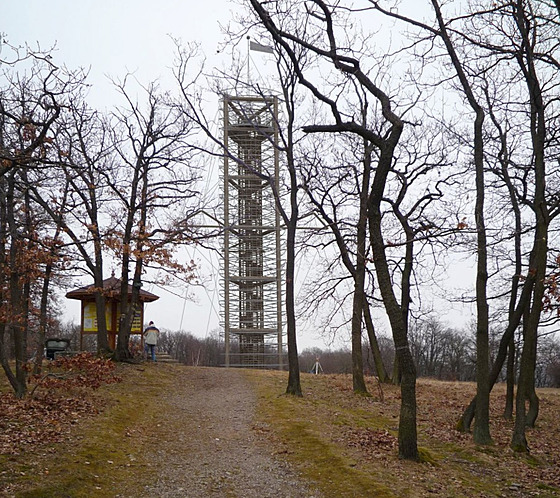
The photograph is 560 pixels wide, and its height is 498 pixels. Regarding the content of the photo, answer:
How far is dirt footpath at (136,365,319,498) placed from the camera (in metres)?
7.26

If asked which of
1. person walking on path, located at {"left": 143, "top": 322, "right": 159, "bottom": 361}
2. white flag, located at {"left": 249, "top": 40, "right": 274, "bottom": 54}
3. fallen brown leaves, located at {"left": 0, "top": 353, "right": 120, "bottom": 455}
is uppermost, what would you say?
white flag, located at {"left": 249, "top": 40, "right": 274, "bottom": 54}

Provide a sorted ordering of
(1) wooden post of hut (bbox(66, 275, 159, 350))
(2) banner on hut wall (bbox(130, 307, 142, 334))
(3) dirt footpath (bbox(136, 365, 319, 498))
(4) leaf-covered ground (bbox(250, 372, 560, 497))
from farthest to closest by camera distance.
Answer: (2) banner on hut wall (bbox(130, 307, 142, 334))
(1) wooden post of hut (bbox(66, 275, 159, 350))
(4) leaf-covered ground (bbox(250, 372, 560, 497))
(3) dirt footpath (bbox(136, 365, 319, 498))

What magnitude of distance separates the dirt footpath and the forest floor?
0.07 feet

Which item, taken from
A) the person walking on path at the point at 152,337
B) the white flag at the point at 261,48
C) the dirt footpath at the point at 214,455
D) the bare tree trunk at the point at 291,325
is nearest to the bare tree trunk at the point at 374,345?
the bare tree trunk at the point at 291,325

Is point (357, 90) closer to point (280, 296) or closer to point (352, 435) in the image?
point (352, 435)

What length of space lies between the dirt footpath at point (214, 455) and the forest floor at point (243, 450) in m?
0.02

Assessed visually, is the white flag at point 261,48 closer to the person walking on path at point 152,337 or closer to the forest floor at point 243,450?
the forest floor at point 243,450

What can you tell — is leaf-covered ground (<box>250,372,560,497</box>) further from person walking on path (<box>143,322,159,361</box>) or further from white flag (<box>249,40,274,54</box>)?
white flag (<box>249,40,274,54</box>)

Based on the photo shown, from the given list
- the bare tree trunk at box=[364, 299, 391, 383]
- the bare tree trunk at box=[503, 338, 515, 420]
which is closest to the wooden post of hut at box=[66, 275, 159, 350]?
the bare tree trunk at box=[364, 299, 391, 383]

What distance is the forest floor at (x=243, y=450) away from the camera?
7.14 meters

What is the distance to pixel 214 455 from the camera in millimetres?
8961

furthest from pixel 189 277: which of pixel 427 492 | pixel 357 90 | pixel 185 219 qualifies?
pixel 427 492

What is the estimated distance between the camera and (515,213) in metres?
13.9

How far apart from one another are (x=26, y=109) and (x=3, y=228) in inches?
106
